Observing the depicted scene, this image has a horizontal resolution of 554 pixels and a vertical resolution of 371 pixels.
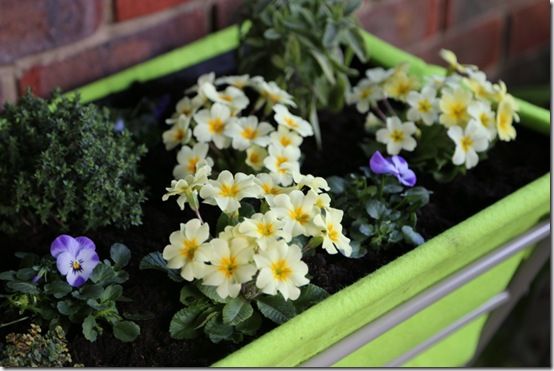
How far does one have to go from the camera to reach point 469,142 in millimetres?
1085

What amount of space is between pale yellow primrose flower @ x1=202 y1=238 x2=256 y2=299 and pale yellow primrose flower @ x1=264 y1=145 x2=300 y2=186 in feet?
0.42

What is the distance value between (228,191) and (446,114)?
0.34 meters

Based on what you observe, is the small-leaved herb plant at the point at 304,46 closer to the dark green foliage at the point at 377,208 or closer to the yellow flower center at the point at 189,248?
the dark green foliage at the point at 377,208

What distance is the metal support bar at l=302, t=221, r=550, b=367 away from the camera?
0.90 metres

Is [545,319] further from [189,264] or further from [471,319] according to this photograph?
[189,264]

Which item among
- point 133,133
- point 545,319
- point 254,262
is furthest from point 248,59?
point 545,319

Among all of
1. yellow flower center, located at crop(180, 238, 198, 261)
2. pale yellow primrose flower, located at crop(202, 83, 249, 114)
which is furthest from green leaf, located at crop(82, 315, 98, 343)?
pale yellow primrose flower, located at crop(202, 83, 249, 114)

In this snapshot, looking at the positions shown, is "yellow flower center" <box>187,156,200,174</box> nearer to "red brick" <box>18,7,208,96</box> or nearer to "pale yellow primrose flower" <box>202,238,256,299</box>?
"pale yellow primrose flower" <box>202,238,256,299</box>

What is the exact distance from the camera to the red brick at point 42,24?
113cm

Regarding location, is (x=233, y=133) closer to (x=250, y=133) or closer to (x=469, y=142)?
(x=250, y=133)

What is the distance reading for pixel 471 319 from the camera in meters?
1.16

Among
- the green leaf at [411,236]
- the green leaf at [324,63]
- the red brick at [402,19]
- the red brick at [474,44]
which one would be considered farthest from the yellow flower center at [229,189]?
the red brick at [474,44]

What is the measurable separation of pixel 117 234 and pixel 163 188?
0.11 metres

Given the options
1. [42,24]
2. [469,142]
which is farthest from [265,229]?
[42,24]
